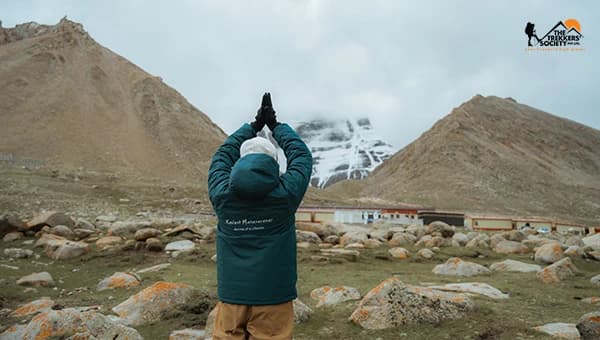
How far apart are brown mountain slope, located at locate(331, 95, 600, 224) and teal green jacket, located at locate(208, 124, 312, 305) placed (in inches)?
2430

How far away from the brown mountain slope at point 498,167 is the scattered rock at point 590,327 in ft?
196

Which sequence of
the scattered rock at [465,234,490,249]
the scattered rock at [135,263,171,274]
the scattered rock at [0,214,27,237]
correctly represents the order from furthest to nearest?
the scattered rock at [465,234,490,249] < the scattered rock at [0,214,27,237] < the scattered rock at [135,263,171,274]

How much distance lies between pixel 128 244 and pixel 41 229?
12.2 ft

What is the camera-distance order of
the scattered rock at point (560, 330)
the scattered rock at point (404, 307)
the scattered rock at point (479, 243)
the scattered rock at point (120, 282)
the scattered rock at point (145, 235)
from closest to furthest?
the scattered rock at point (560, 330) < the scattered rock at point (404, 307) < the scattered rock at point (120, 282) < the scattered rock at point (145, 235) < the scattered rock at point (479, 243)

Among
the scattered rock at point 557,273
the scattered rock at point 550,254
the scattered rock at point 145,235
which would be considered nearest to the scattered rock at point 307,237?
the scattered rock at point 145,235

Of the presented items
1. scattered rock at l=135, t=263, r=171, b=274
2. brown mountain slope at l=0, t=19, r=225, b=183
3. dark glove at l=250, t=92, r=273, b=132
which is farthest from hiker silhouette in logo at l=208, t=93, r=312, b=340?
brown mountain slope at l=0, t=19, r=225, b=183

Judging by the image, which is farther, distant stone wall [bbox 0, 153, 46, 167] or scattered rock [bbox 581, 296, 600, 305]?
distant stone wall [bbox 0, 153, 46, 167]

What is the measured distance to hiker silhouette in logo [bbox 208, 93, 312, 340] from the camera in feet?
11.6

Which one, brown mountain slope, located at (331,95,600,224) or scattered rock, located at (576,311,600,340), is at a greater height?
brown mountain slope, located at (331,95,600,224)

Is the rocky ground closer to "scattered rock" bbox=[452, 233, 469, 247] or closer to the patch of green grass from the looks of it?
the patch of green grass

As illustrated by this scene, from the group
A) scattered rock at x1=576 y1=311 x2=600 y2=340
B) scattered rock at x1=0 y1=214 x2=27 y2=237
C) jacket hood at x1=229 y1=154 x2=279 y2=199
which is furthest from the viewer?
A: scattered rock at x1=0 y1=214 x2=27 y2=237

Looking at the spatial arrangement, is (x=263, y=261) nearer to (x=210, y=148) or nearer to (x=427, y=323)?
(x=427, y=323)

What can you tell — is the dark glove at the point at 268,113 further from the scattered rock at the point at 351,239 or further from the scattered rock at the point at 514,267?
the scattered rock at the point at 351,239

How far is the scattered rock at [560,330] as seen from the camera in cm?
498
